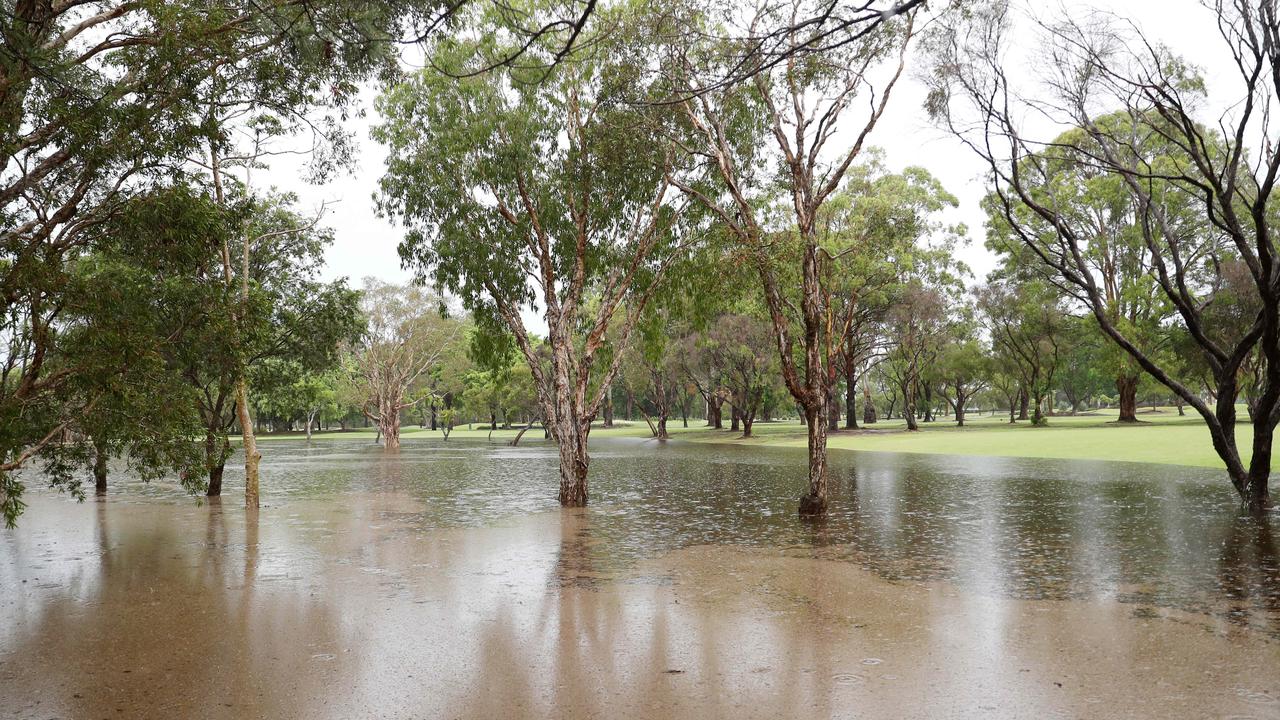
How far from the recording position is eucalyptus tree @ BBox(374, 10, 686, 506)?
18188 mm

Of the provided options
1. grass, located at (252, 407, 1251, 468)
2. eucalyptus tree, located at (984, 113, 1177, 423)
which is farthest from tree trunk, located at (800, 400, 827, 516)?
eucalyptus tree, located at (984, 113, 1177, 423)

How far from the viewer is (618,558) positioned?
39.6 feet

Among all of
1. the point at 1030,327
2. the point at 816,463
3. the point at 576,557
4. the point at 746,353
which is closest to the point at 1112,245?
the point at 1030,327

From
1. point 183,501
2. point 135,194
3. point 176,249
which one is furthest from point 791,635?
point 183,501

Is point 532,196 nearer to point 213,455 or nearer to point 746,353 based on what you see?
point 213,455

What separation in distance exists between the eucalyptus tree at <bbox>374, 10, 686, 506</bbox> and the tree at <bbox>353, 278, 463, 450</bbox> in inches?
1604

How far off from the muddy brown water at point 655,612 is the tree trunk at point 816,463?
0.56 metres

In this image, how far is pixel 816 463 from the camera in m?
16.0

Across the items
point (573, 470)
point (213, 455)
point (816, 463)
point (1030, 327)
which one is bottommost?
point (573, 470)

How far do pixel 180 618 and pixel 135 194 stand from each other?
523 centimetres

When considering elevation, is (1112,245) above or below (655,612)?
above

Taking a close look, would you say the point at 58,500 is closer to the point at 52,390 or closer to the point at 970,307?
the point at 52,390

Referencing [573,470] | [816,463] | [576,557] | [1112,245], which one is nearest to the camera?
[576,557]

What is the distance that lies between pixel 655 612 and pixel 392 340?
55.9 meters
